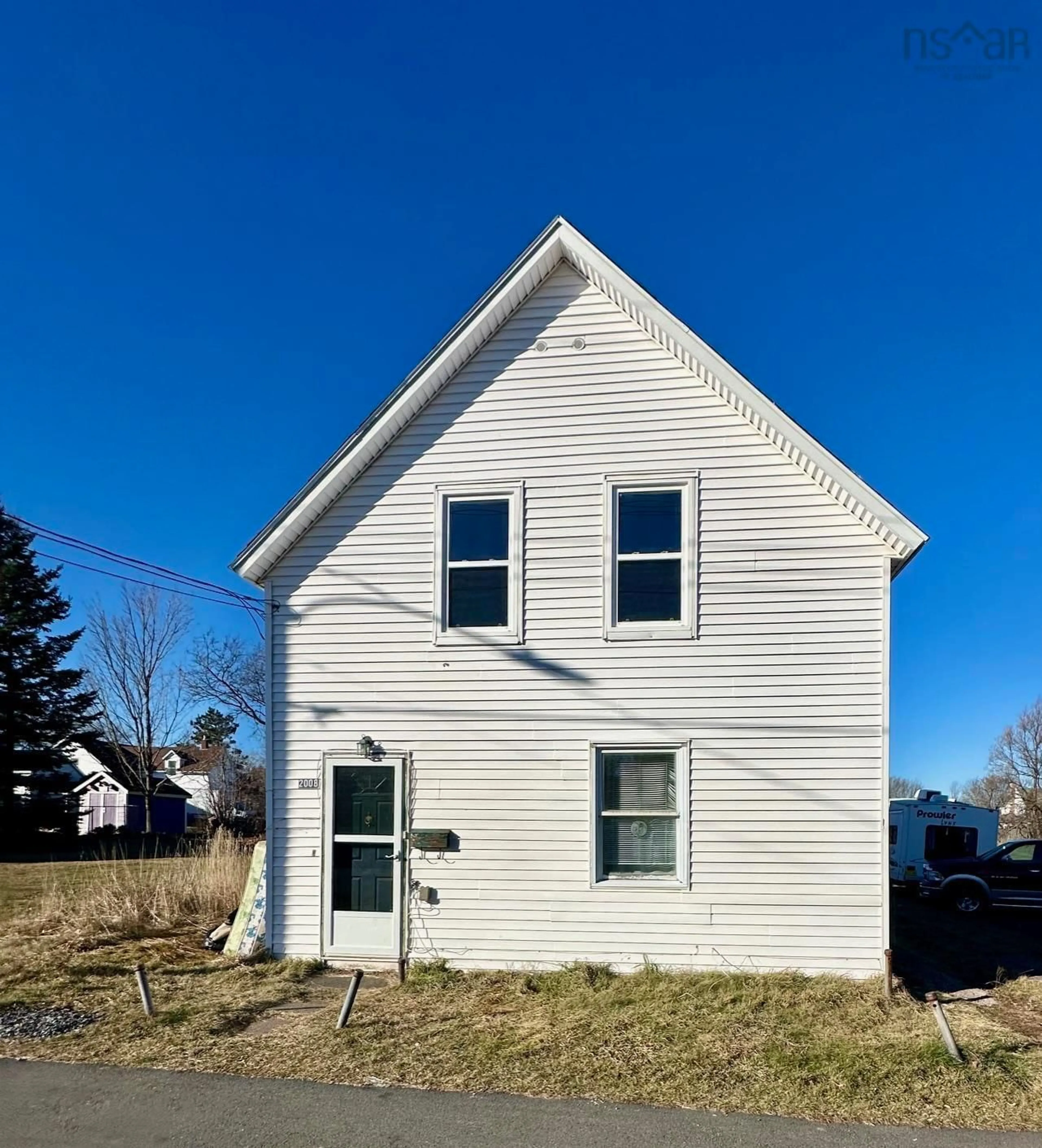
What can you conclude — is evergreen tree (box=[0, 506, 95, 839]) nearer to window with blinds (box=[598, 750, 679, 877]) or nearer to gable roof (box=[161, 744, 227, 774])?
gable roof (box=[161, 744, 227, 774])

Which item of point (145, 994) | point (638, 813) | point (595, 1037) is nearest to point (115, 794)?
point (145, 994)

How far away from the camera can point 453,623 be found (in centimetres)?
1060

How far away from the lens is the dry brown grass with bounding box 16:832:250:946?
11.8m

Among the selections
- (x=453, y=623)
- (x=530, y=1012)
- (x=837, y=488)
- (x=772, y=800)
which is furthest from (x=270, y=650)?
(x=837, y=488)

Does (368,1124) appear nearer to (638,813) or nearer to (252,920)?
(638,813)

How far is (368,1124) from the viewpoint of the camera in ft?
19.9

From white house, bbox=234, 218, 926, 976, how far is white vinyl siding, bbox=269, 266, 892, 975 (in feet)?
0.09

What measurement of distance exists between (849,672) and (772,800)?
1.54 meters

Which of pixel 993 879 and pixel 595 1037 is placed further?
pixel 993 879

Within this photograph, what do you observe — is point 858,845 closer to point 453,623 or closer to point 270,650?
point 453,623

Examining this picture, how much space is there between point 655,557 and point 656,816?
274 centimetres

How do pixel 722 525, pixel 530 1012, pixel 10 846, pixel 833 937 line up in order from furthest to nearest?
pixel 10 846 → pixel 722 525 → pixel 833 937 → pixel 530 1012

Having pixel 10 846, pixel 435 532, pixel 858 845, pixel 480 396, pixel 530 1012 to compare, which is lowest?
pixel 10 846

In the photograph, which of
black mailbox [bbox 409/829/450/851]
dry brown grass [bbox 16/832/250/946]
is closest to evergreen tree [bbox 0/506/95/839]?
dry brown grass [bbox 16/832/250/946]
